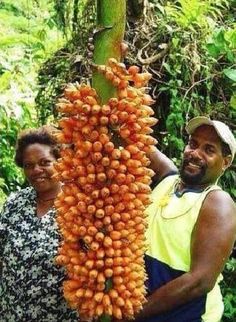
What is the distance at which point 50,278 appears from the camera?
3086 mm

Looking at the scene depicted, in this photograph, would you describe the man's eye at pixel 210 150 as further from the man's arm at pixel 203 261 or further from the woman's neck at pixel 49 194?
the woman's neck at pixel 49 194

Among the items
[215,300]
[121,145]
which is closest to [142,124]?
[121,145]

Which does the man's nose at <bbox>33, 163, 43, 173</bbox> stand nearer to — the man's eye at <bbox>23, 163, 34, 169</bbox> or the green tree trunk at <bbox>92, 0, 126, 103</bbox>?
the man's eye at <bbox>23, 163, 34, 169</bbox>

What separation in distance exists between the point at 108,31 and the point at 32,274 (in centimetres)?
173

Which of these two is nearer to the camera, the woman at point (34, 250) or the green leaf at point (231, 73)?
the woman at point (34, 250)

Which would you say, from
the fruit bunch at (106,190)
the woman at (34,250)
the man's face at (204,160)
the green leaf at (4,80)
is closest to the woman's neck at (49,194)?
the woman at (34,250)

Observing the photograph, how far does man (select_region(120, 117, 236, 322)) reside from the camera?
2.46m

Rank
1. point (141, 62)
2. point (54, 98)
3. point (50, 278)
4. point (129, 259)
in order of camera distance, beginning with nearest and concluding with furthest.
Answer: point (129, 259) → point (50, 278) → point (141, 62) → point (54, 98)

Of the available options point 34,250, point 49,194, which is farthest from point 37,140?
point 34,250

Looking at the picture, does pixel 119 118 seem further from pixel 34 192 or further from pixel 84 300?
pixel 34 192

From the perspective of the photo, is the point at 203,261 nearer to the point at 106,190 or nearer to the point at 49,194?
the point at 106,190

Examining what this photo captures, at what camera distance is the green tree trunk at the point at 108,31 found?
1638mm

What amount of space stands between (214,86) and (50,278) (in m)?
2.12

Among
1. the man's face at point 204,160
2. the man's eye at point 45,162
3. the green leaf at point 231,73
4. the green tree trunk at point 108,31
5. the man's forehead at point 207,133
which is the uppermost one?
the green tree trunk at point 108,31
